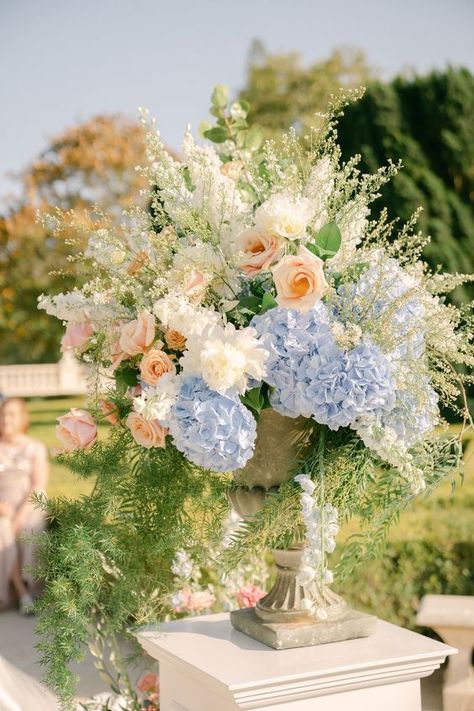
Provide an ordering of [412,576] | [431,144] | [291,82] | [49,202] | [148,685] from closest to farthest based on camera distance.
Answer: [148,685]
[412,576]
[431,144]
[49,202]
[291,82]

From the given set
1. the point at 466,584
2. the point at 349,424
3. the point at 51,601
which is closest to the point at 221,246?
the point at 349,424

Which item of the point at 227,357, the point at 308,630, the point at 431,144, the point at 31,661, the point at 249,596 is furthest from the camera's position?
the point at 431,144

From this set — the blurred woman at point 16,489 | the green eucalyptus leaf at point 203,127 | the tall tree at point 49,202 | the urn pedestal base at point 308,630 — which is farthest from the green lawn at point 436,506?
the tall tree at point 49,202

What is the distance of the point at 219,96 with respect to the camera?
7.83 feet

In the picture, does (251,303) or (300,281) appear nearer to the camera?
(300,281)

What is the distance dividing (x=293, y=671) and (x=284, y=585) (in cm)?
26

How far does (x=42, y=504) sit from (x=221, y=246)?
2.34ft

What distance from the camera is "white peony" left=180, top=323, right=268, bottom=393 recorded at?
1673 mm

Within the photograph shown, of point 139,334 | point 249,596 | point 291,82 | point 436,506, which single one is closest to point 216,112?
point 139,334

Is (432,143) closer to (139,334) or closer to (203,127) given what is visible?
(203,127)

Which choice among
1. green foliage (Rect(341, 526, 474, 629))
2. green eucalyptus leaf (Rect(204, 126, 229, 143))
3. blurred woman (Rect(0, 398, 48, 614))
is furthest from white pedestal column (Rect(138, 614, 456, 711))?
blurred woman (Rect(0, 398, 48, 614))

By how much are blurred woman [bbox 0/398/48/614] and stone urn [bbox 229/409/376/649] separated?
502 cm

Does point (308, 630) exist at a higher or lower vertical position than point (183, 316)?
lower

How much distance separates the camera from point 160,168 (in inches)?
75.8
